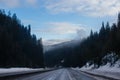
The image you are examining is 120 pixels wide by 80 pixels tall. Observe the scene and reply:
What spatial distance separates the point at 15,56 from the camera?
133375mm

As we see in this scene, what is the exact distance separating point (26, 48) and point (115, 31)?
5969cm

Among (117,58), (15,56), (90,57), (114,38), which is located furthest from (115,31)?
(90,57)

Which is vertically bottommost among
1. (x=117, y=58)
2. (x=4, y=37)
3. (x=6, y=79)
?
(x=6, y=79)

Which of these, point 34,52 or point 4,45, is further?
point 34,52

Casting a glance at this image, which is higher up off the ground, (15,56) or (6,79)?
(15,56)

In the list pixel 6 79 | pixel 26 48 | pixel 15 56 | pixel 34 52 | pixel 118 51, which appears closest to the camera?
pixel 6 79

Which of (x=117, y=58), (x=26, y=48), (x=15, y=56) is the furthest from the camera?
(x=26, y=48)

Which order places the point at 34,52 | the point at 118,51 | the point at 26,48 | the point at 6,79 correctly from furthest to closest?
1. the point at 34,52
2. the point at 26,48
3. the point at 118,51
4. the point at 6,79

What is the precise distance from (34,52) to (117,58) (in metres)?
84.6

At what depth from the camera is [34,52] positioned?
19138 cm

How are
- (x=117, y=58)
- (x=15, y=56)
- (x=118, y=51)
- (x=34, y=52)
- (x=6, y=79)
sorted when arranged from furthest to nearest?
(x=34, y=52)
(x=15, y=56)
(x=118, y=51)
(x=117, y=58)
(x=6, y=79)

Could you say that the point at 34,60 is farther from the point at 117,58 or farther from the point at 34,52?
the point at 117,58

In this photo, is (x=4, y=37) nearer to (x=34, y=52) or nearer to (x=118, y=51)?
(x=118, y=51)

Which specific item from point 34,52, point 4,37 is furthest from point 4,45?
point 34,52
